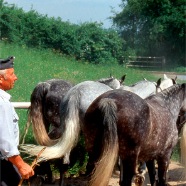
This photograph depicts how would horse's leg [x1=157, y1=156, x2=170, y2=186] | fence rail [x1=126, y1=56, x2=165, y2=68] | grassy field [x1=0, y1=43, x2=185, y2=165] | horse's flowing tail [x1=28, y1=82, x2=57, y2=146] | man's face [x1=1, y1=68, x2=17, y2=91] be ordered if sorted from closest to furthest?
1. man's face [x1=1, y1=68, x2=17, y2=91]
2. horse's leg [x1=157, y1=156, x2=170, y2=186]
3. horse's flowing tail [x1=28, y1=82, x2=57, y2=146]
4. grassy field [x1=0, y1=43, x2=185, y2=165]
5. fence rail [x1=126, y1=56, x2=165, y2=68]

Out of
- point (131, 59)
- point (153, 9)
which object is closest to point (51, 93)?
point (131, 59)

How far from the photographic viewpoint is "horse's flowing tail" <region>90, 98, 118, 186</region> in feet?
18.8

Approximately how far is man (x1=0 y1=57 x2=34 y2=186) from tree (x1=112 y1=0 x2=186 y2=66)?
37.2m

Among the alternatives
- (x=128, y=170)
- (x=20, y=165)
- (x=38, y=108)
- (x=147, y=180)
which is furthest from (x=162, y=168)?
(x=20, y=165)

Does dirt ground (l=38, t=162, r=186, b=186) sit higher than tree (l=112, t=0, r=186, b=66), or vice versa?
tree (l=112, t=0, r=186, b=66)

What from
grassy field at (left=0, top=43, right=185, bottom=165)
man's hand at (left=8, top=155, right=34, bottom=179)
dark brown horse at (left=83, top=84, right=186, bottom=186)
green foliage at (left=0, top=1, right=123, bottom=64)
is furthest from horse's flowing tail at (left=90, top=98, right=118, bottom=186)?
green foliage at (left=0, top=1, right=123, bottom=64)

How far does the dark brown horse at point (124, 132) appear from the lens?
5785 millimetres

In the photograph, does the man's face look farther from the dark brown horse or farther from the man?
the dark brown horse

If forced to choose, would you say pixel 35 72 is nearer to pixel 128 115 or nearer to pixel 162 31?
pixel 128 115

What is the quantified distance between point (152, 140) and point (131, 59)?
113 feet

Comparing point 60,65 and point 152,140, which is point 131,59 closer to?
point 60,65

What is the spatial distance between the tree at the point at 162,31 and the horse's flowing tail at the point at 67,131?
34.5m

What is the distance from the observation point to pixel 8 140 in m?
3.85

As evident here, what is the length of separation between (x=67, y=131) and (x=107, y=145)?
0.97 m
